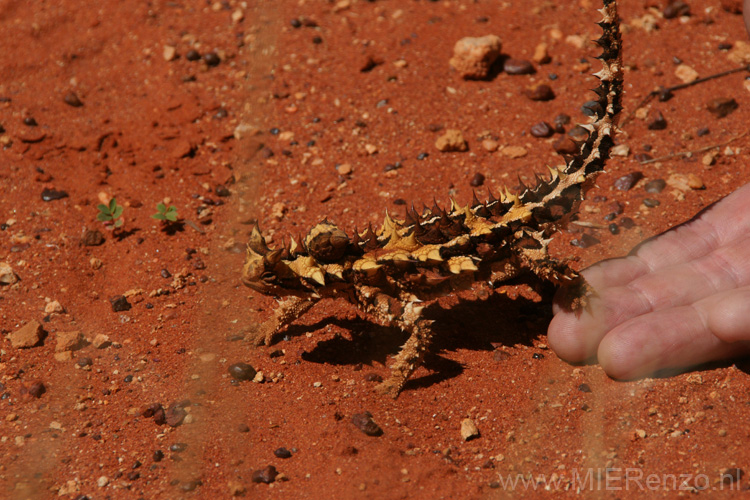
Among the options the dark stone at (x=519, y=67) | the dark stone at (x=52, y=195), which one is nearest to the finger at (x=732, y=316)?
the dark stone at (x=519, y=67)

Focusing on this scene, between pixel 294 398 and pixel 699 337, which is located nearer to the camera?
pixel 699 337

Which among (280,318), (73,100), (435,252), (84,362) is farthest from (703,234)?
(73,100)

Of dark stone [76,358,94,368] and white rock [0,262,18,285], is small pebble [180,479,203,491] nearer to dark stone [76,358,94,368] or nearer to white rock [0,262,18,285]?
dark stone [76,358,94,368]

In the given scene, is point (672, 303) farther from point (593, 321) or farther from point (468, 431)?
point (468, 431)

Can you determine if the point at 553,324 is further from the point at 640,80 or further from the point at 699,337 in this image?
the point at 640,80

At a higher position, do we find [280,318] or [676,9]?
[676,9]

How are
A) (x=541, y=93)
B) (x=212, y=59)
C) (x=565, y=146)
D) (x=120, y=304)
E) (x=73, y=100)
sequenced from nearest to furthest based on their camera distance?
1. (x=120, y=304)
2. (x=565, y=146)
3. (x=541, y=93)
4. (x=73, y=100)
5. (x=212, y=59)

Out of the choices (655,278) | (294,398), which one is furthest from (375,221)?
(655,278)
